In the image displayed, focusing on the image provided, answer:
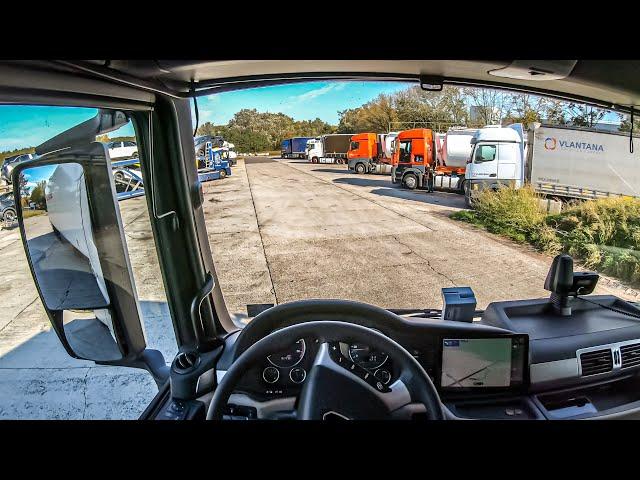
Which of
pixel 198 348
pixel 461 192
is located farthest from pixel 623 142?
pixel 461 192

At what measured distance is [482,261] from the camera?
3.28 meters

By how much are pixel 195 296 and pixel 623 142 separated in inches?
84.5

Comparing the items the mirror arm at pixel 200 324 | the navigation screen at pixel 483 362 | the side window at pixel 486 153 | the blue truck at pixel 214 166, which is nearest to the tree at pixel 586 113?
the navigation screen at pixel 483 362

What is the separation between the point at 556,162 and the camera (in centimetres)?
558

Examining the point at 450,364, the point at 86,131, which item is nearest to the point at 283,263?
the point at 450,364

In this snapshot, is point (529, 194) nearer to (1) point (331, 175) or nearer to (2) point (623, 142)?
(2) point (623, 142)

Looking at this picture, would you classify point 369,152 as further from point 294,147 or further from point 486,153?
point 486,153

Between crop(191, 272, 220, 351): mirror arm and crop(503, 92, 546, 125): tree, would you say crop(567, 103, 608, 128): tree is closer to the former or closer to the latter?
crop(503, 92, 546, 125): tree

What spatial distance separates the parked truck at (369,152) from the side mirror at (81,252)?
328 cm

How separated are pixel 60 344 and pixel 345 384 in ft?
3.45

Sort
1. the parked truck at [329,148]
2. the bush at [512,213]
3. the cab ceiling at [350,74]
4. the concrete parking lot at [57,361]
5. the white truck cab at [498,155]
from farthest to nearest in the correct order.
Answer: the white truck cab at [498,155]
the parked truck at [329,148]
the bush at [512,213]
the concrete parking lot at [57,361]
the cab ceiling at [350,74]

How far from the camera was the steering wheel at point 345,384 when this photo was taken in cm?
100

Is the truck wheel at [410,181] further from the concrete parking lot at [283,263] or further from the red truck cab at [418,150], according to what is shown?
the red truck cab at [418,150]

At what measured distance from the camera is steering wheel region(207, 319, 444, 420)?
1.00 meters
